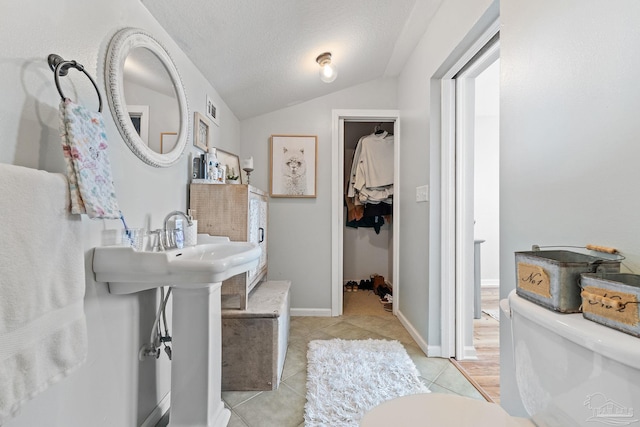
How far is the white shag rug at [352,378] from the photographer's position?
49.8 inches

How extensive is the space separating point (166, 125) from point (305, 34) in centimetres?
103

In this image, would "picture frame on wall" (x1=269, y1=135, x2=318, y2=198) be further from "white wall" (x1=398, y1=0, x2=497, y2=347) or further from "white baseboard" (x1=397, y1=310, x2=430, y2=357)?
"white baseboard" (x1=397, y1=310, x2=430, y2=357)

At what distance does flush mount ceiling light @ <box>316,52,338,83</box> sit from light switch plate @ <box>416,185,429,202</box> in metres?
1.07

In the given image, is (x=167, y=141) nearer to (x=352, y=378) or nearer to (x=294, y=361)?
(x=294, y=361)

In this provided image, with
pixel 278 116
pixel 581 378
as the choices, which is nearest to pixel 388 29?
pixel 278 116

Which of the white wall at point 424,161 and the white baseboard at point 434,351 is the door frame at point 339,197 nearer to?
the white wall at point 424,161

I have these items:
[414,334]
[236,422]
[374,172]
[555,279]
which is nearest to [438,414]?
[555,279]

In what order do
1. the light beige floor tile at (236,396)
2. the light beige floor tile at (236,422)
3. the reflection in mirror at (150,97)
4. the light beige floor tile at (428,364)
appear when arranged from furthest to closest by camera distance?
1. the light beige floor tile at (428,364)
2. the light beige floor tile at (236,396)
3. the light beige floor tile at (236,422)
4. the reflection in mirror at (150,97)

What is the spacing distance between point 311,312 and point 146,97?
209 cm

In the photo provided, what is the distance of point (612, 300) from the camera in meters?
0.47

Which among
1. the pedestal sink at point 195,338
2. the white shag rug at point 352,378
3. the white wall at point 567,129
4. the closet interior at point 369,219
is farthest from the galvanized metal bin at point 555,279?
the closet interior at point 369,219

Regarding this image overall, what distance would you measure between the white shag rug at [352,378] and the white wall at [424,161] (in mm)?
345

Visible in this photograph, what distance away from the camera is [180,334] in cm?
109

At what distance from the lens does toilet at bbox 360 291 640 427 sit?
42 cm
